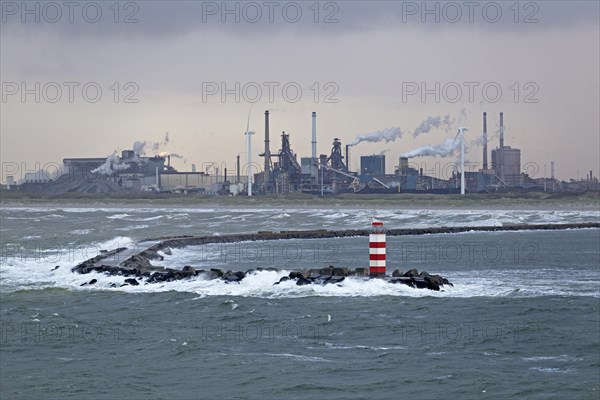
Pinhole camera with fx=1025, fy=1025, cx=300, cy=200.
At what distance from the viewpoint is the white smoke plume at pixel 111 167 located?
171 m

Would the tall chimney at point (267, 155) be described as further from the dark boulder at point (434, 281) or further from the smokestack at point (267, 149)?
the dark boulder at point (434, 281)

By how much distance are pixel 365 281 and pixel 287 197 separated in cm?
11530

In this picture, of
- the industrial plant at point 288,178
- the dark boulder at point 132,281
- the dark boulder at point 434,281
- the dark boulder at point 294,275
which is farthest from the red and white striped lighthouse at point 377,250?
the industrial plant at point 288,178

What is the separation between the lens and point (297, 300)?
21.2 metres

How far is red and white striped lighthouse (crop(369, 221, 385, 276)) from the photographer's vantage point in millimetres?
22688

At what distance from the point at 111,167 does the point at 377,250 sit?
151944mm

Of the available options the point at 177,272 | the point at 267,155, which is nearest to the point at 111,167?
the point at 267,155

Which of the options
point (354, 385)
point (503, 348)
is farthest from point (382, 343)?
point (354, 385)

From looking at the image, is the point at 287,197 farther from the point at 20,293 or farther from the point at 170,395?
the point at 170,395

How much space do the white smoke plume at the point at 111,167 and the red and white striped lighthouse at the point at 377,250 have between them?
15062cm

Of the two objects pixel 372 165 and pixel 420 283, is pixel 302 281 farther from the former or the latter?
pixel 372 165

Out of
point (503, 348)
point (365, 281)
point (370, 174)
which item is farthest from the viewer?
point (370, 174)

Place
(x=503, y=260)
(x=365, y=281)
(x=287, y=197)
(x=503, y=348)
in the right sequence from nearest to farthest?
(x=503, y=348), (x=365, y=281), (x=503, y=260), (x=287, y=197)

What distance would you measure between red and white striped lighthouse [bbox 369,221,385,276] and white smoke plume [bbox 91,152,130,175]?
150617mm
